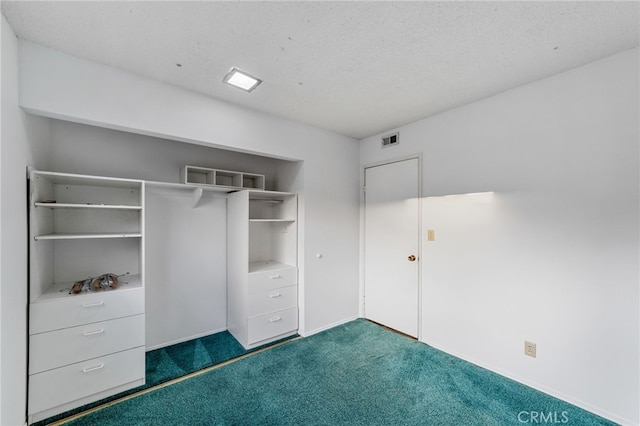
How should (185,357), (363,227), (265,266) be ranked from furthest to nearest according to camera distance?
1. (363,227)
2. (265,266)
3. (185,357)

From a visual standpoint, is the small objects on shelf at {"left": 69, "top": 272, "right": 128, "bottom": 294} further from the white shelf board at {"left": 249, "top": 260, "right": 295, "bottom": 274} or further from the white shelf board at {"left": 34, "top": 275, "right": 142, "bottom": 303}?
the white shelf board at {"left": 249, "top": 260, "right": 295, "bottom": 274}

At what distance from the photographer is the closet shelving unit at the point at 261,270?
9.21 ft

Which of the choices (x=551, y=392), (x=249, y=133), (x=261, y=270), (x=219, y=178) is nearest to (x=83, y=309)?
(x=261, y=270)

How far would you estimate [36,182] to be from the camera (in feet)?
6.04

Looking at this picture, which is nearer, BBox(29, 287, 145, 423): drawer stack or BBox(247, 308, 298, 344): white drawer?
BBox(29, 287, 145, 423): drawer stack

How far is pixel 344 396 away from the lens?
6.82 ft

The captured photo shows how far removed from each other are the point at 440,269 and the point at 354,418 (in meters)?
1.62

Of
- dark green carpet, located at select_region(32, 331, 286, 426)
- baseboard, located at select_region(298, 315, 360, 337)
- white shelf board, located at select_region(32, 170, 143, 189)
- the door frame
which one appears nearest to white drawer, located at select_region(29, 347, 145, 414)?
dark green carpet, located at select_region(32, 331, 286, 426)

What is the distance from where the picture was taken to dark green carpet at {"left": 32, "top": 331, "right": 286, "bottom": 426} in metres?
2.25

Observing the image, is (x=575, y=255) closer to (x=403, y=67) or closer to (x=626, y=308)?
(x=626, y=308)

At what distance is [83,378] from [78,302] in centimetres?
56

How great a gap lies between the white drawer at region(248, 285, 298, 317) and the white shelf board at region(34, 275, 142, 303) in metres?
1.06

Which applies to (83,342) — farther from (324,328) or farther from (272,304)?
(324,328)

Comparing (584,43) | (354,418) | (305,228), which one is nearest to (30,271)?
(305,228)
